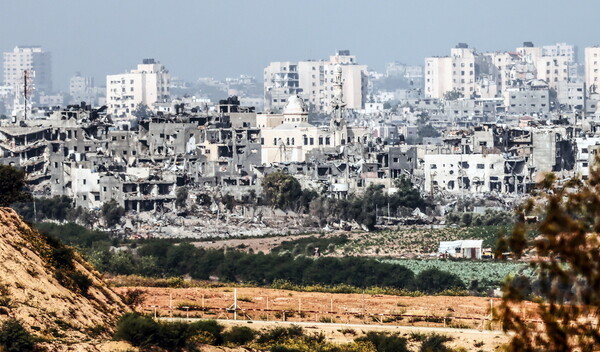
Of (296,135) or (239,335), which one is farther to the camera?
(296,135)

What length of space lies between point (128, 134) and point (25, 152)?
6806 mm

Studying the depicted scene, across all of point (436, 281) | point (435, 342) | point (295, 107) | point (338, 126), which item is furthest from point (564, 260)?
point (295, 107)

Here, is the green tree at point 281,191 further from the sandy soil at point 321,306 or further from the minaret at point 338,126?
the sandy soil at point 321,306

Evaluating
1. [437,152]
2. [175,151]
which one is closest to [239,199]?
[175,151]

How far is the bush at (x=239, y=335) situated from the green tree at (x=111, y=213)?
48.4m

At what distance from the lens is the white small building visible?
62.6 metres

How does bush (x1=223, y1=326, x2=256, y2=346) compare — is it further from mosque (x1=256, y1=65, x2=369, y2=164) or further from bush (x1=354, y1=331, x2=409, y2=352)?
mosque (x1=256, y1=65, x2=369, y2=164)

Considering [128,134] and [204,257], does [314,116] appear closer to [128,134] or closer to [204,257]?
[128,134]

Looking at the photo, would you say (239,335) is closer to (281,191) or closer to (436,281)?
(436,281)

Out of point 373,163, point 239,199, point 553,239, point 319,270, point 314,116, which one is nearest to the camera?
point 553,239

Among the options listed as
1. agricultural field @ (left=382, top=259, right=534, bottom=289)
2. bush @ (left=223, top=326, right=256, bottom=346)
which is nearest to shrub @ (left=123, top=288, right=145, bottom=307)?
bush @ (left=223, top=326, right=256, bottom=346)

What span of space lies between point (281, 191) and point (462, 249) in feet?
65.7

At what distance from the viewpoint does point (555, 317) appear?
15.4m

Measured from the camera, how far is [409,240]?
2682 inches
